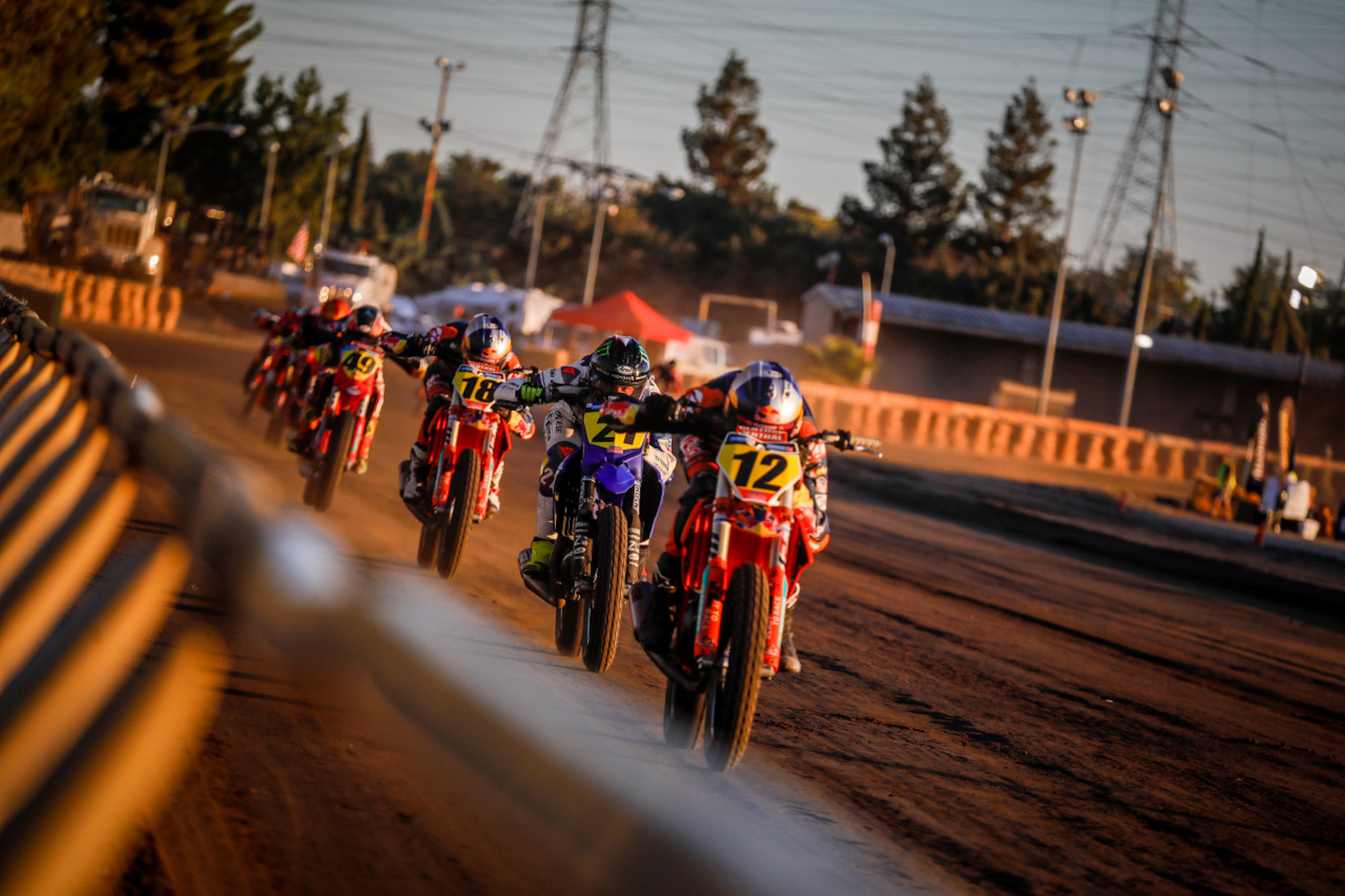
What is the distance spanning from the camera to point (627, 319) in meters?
36.5

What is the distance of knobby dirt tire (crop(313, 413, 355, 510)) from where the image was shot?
34.6ft

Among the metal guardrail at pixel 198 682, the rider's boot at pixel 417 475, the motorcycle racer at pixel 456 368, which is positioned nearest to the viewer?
the metal guardrail at pixel 198 682

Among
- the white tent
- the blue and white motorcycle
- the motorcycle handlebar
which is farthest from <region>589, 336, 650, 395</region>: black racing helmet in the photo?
the white tent

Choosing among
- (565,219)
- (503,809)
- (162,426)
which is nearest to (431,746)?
(503,809)

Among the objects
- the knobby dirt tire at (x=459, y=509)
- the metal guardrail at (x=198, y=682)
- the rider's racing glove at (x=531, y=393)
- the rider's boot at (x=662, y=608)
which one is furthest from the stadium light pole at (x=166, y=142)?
the metal guardrail at (x=198, y=682)

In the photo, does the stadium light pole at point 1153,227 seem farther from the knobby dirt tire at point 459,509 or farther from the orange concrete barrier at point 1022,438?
the knobby dirt tire at point 459,509

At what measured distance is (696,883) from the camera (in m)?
1.74

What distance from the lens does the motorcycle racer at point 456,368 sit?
9.16 m

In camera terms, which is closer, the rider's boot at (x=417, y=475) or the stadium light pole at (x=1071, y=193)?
the rider's boot at (x=417, y=475)

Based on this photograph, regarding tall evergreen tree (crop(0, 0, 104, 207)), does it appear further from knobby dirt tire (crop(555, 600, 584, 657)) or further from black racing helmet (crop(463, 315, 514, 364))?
knobby dirt tire (crop(555, 600, 584, 657))

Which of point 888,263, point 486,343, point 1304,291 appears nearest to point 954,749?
point 486,343

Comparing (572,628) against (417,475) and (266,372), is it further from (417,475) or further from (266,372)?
(266,372)

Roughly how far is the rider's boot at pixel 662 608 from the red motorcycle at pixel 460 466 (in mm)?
2596

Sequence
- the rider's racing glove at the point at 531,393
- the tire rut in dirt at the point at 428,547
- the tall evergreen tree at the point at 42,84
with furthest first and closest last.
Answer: the tall evergreen tree at the point at 42,84 → the tire rut in dirt at the point at 428,547 → the rider's racing glove at the point at 531,393
